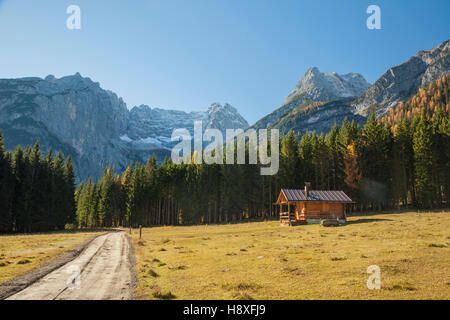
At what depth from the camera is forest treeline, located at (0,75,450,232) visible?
173ft

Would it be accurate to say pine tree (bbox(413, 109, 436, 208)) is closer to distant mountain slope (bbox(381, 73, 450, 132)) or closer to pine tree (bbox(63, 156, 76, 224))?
pine tree (bbox(63, 156, 76, 224))

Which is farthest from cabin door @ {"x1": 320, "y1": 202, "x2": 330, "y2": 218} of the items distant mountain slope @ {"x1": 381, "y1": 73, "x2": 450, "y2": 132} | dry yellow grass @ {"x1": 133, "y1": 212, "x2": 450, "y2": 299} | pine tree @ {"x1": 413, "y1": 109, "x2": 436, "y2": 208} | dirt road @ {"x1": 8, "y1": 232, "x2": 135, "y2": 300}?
distant mountain slope @ {"x1": 381, "y1": 73, "x2": 450, "y2": 132}

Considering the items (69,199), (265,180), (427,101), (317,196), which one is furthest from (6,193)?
(427,101)

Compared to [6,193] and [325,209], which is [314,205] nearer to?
[325,209]

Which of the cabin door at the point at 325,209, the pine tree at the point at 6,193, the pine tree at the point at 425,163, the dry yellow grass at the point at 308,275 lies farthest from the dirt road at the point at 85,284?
the pine tree at the point at 425,163

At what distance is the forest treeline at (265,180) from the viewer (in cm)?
5284

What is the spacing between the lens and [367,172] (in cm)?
5525

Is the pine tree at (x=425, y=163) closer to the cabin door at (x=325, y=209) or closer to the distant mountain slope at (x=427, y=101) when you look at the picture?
the cabin door at (x=325, y=209)

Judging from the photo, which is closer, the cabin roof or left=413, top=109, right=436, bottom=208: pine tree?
the cabin roof

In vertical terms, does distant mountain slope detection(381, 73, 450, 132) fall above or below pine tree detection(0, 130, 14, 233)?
above

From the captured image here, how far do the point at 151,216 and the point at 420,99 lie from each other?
19686 cm
